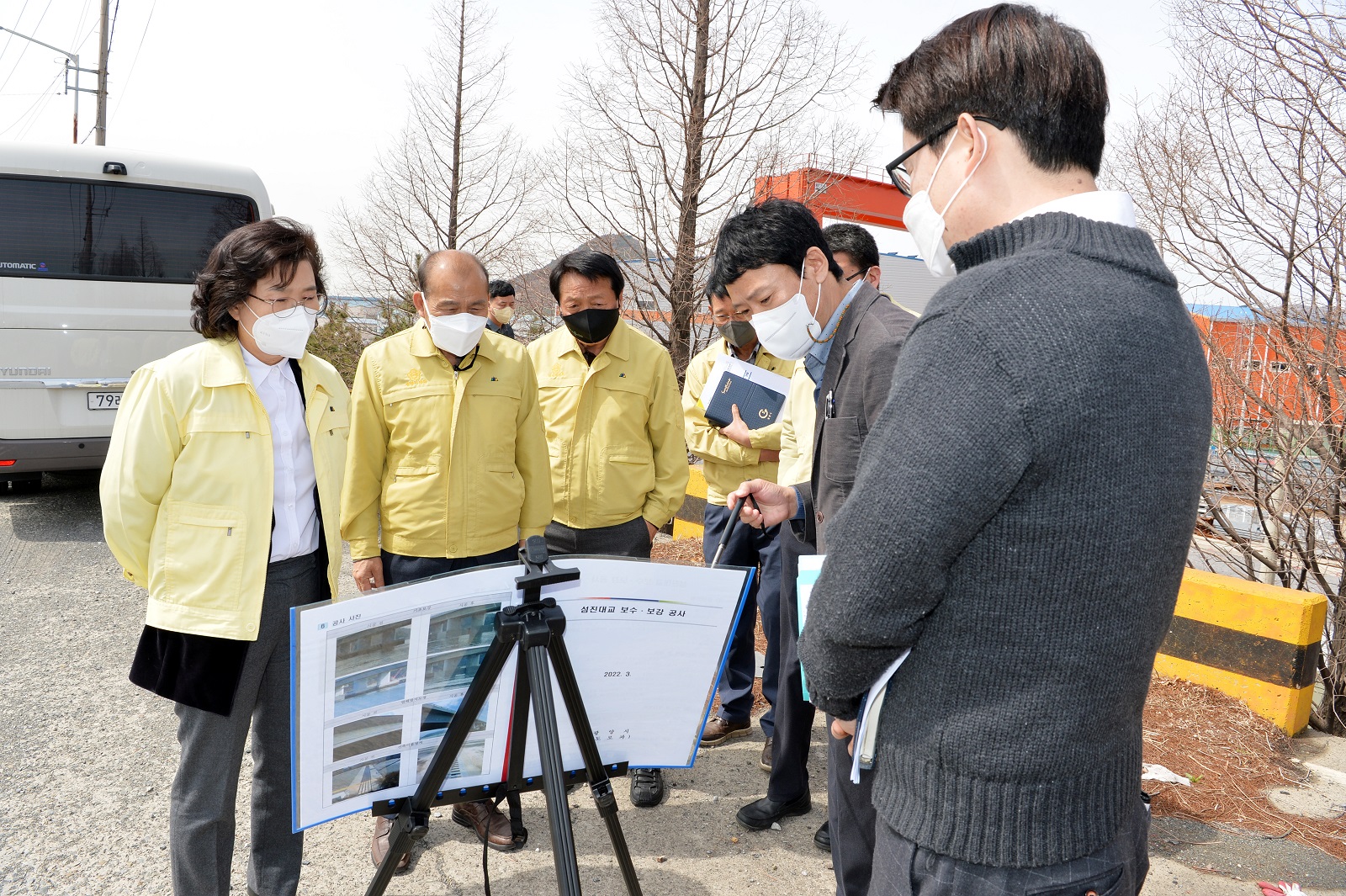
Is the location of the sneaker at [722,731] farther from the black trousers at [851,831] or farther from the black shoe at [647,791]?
the black trousers at [851,831]

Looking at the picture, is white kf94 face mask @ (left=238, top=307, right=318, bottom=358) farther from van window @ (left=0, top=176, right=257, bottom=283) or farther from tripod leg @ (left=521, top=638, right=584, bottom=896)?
van window @ (left=0, top=176, right=257, bottom=283)

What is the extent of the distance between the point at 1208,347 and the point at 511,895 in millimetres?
4143

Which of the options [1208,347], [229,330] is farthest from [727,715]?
[1208,347]

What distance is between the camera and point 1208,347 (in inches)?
171

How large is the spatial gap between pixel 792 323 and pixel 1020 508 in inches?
68.1

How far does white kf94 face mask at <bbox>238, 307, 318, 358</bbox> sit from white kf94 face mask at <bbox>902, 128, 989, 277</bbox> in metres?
1.76

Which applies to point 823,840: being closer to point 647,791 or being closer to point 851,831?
point 647,791

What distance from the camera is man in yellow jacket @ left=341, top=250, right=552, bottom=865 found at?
10.3 ft

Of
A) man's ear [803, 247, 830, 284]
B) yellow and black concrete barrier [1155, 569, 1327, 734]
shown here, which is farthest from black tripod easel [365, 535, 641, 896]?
yellow and black concrete barrier [1155, 569, 1327, 734]

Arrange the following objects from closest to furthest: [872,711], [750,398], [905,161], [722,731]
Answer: [872,711] → [905,161] → [722,731] → [750,398]

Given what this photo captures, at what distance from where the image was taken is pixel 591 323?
3781 mm

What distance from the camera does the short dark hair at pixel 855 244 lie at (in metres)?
3.89

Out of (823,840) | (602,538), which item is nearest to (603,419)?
(602,538)

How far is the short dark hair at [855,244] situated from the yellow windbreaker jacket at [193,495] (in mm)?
2592
